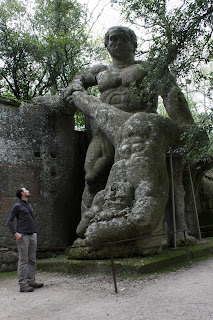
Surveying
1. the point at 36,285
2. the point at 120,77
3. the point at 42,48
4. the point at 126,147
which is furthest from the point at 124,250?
the point at 42,48

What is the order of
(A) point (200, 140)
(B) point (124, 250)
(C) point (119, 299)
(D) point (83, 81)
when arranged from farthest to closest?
(D) point (83, 81) < (A) point (200, 140) < (B) point (124, 250) < (C) point (119, 299)

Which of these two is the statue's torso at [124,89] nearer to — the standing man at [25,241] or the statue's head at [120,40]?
the statue's head at [120,40]

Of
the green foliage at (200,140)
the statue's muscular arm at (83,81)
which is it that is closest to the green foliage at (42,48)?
the statue's muscular arm at (83,81)

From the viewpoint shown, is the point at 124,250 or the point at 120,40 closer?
the point at 124,250

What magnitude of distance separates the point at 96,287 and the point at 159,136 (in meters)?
2.52

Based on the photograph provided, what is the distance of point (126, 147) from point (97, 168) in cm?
105

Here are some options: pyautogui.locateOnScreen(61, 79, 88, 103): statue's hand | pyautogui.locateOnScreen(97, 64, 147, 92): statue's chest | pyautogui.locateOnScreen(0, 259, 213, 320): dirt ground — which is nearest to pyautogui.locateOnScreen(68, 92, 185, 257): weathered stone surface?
pyautogui.locateOnScreen(0, 259, 213, 320): dirt ground

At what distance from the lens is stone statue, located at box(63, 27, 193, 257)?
14.9 ft

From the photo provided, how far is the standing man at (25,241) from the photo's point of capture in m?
4.22

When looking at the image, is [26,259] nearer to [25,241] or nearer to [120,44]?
[25,241]

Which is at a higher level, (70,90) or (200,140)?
(70,90)

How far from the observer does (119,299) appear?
3.39 metres

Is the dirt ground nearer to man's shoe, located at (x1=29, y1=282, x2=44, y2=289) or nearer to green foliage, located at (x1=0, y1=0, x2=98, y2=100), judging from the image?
man's shoe, located at (x1=29, y1=282, x2=44, y2=289)

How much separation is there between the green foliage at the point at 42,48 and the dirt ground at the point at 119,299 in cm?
679
